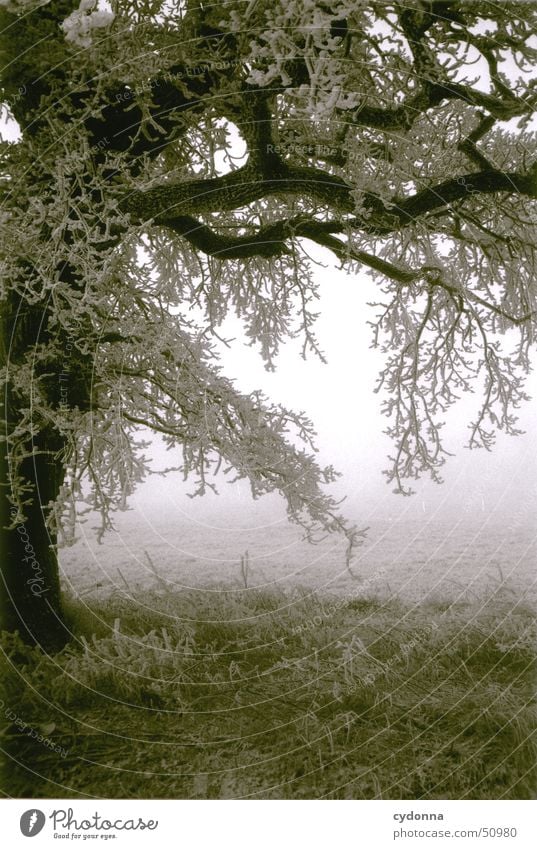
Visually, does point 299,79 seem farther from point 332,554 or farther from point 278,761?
point 278,761

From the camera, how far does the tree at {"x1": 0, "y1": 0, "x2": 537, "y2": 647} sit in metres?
3.25

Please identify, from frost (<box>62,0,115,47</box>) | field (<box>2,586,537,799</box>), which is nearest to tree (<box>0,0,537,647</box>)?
frost (<box>62,0,115,47</box>)

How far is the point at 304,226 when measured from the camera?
4480 mm

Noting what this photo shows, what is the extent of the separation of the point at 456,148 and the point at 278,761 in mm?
4004

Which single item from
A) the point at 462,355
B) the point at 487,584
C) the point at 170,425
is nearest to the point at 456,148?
the point at 462,355

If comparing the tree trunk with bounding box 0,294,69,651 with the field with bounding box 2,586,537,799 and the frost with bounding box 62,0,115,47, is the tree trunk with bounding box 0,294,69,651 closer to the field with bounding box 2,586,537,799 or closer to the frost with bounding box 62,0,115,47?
the field with bounding box 2,586,537,799
